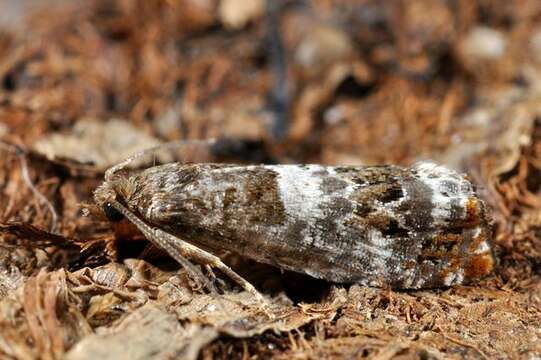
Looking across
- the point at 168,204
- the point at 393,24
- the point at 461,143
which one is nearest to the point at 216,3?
the point at 393,24

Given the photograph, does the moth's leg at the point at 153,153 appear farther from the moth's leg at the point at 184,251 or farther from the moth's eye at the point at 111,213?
the moth's leg at the point at 184,251

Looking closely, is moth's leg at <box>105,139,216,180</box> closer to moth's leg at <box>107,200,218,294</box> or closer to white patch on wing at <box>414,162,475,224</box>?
moth's leg at <box>107,200,218,294</box>

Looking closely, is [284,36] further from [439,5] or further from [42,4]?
[42,4]

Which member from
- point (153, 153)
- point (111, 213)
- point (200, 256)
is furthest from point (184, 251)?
point (153, 153)

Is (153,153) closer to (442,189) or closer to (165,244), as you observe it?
(165,244)

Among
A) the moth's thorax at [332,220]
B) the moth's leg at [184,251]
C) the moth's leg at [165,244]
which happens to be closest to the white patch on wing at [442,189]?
the moth's thorax at [332,220]

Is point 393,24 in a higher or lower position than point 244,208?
higher

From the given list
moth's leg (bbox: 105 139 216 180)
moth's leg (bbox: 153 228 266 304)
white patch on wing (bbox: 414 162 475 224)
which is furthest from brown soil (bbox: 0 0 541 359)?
white patch on wing (bbox: 414 162 475 224)
